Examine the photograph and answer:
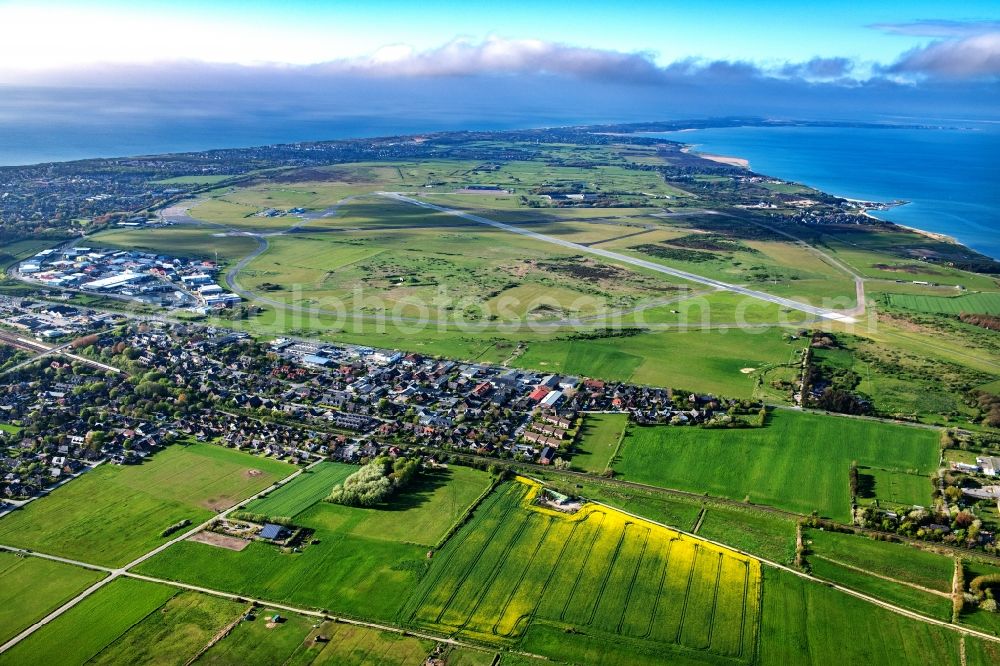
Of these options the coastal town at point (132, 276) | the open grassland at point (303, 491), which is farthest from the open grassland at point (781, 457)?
the coastal town at point (132, 276)

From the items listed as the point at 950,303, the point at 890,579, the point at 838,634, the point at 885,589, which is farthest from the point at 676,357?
the point at 950,303

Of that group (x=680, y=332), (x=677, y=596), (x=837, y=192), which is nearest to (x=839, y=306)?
(x=680, y=332)

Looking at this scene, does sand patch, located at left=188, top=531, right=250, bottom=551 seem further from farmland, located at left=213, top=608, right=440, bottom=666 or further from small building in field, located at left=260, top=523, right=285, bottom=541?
farmland, located at left=213, top=608, right=440, bottom=666

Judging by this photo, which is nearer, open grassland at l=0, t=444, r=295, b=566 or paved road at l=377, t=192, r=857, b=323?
open grassland at l=0, t=444, r=295, b=566

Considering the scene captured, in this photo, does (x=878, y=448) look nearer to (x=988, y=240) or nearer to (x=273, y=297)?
(x=273, y=297)

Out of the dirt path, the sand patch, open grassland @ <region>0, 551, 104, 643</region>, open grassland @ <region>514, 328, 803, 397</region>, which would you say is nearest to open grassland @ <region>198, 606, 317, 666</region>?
the sand patch

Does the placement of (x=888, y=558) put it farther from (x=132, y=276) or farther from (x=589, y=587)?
(x=132, y=276)
